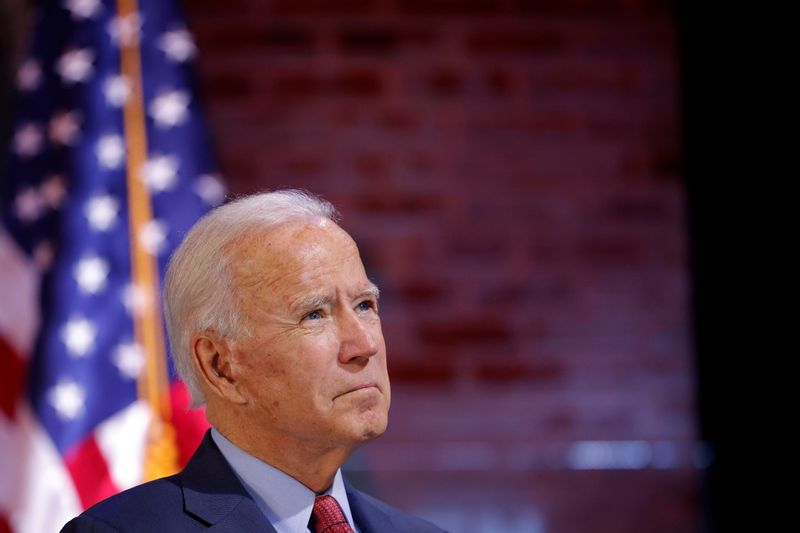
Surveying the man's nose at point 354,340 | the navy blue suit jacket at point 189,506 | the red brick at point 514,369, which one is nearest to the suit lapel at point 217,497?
the navy blue suit jacket at point 189,506

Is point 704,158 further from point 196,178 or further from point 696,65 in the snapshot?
point 196,178

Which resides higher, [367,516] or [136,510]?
[136,510]

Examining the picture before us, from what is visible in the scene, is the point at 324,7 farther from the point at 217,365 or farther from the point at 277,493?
the point at 277,493

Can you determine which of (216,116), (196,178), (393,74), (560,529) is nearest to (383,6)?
(393,74)

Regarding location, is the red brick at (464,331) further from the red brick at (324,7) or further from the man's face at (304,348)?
the man's face at (304,348)

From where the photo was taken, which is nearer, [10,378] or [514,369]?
[10,378]

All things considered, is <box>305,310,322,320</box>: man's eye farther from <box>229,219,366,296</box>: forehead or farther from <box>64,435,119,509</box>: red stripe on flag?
<box>64,435,119,509</box>: red stripe on flag

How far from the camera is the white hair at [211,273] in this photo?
1.52 m

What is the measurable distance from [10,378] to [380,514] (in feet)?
4.42

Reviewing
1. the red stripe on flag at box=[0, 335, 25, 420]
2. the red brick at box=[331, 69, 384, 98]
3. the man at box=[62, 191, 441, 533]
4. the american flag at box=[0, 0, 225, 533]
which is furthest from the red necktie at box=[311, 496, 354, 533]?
the red brick at box=[331, 69, 384, 98]

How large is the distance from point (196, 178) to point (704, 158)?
1.61 metres

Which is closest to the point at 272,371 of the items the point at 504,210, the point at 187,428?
the point at 187,428

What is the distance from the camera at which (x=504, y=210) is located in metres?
3.21

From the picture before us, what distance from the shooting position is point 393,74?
323cm
